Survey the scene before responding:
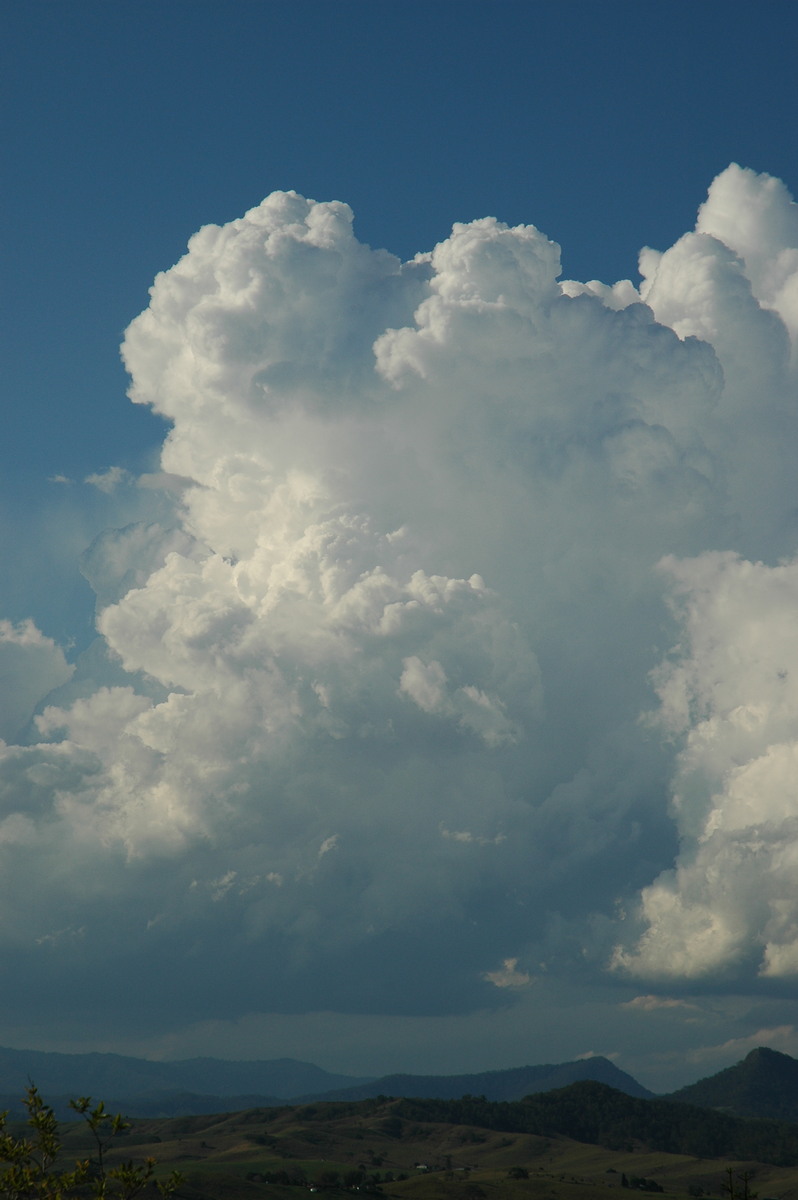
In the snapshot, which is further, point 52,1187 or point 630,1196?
point 630,1196

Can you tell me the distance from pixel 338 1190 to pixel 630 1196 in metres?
56.9

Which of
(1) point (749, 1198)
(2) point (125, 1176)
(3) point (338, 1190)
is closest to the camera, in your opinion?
(2) point (125, 1176)

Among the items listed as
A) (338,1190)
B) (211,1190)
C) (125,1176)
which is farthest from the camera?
(338,1190)

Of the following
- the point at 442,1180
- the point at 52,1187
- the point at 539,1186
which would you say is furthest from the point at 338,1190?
the point at 52,1187

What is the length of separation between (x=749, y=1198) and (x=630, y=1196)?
158 metres

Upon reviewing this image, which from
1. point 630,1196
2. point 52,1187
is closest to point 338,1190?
point 630,1196

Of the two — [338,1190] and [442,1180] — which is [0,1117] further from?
[442,1180]

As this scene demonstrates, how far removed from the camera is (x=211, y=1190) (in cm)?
16012

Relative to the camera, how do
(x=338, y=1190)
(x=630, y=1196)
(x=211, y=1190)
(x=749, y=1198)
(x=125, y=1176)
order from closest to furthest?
(x=125, y=1176)
(x=749, y=1198)
(x=211, y=1190)
(x=338, y=1190)
(x=630, y=1196)

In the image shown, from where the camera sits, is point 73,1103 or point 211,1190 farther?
point 211,1190

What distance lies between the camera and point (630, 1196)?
194 metres

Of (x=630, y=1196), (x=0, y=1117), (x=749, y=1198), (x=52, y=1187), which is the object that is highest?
(x=0, y=1117)

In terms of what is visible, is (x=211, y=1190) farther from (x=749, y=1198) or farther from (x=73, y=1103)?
(x=73, y=1103)

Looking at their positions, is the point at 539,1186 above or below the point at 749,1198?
below
